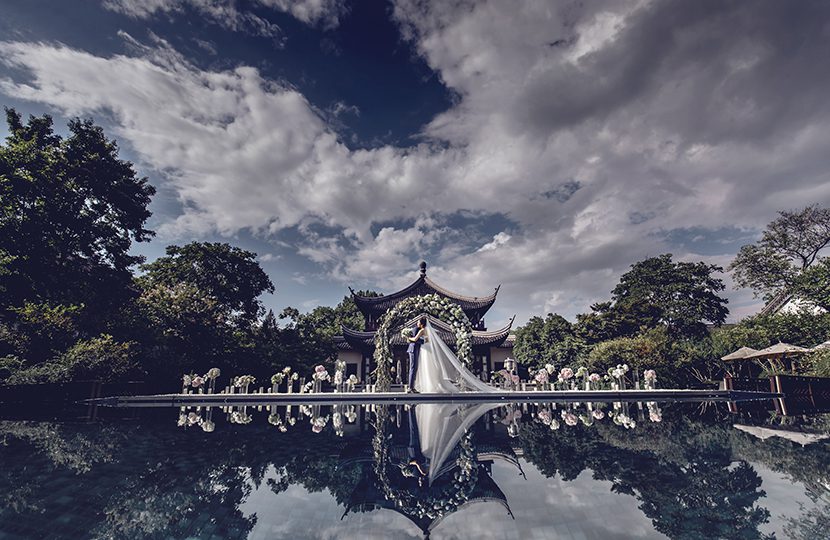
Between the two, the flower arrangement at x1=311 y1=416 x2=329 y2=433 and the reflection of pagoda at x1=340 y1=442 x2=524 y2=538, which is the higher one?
the reflection of pagoda at x1=340 y1=442 x2=524 y2=538

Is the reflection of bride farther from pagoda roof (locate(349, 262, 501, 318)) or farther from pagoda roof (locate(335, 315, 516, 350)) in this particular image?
pagoda roof (locate(349, 262, 501, 318))

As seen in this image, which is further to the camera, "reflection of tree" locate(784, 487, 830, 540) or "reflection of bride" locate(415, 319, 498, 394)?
"reflection of bride" locate(415, 319, 498, 394)

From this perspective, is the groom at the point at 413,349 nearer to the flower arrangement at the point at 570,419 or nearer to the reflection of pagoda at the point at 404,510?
the flower arrangement at the point at 570,419

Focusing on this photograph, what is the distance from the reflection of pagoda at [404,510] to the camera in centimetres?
275

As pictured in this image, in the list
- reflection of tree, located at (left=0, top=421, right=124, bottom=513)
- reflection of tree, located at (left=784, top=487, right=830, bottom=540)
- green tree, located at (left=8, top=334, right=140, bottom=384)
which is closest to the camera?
reflection of tree, located at (left=784, top=487, right=830, bottom=540)

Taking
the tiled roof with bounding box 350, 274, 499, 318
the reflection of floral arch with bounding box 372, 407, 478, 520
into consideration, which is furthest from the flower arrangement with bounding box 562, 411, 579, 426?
the tiled roof with bounding box 350, 274, 499, 318

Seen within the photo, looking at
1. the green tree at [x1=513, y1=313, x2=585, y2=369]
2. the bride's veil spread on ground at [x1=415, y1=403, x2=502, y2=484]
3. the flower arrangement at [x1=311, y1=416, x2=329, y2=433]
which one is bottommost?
the flower arrangement at [x1=311, y1=416, x2=329, y2=433]

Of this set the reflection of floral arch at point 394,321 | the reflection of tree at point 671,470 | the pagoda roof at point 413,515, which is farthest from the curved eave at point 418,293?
the pagoda roof at point 413,515

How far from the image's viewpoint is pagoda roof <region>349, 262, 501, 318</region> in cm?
2811

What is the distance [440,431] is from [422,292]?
878 inches

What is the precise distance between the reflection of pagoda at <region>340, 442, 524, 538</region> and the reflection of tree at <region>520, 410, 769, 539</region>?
53 cm

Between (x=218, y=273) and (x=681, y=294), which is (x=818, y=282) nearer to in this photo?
(x=681, y=294)

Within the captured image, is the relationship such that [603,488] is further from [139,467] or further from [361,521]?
[139,467]

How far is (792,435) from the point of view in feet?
19.9
